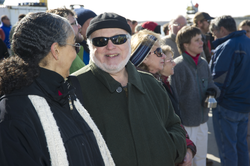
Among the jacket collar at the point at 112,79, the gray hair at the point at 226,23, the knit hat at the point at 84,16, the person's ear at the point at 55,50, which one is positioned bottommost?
the jacket collar at the point at 112,79

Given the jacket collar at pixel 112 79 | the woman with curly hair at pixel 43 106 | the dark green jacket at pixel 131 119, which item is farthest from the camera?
the jacket collar at pixel 112 79

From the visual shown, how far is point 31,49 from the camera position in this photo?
1.28m

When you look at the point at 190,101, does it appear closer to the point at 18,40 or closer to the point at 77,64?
the point at 77,64

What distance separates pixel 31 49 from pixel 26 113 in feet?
1.15

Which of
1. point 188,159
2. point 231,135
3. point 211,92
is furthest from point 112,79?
point 231,135

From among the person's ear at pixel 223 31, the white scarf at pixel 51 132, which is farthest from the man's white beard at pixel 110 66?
the person's ear at pixel 223 31

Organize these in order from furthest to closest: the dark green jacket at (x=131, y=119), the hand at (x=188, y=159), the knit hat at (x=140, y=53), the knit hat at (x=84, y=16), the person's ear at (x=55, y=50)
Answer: the knit hat at (x=84, y=16) → the knit hat at (x=140, y=53) → the hand at (x=188, y=159) → the dark green jacket at (x=131, y=119) → the person's ear at (x=55, y=50)

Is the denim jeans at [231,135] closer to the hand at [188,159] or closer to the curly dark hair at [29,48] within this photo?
the hand at [188,159]

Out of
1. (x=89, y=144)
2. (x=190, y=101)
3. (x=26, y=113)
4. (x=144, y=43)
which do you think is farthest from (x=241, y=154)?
(x=26, y=113)

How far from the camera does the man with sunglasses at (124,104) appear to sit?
1733 millimetres

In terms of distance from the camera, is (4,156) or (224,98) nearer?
(4,156)

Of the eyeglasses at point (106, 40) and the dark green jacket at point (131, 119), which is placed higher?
the eyeglasses at point (106, 40)

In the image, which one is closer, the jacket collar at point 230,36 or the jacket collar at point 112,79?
the jacket collar at point 112,79

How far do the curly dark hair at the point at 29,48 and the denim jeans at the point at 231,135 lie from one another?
3.12 metres
